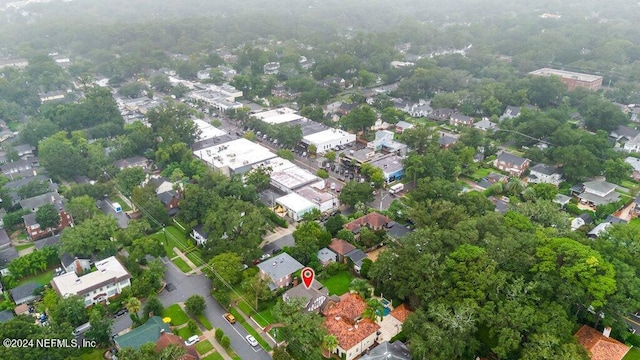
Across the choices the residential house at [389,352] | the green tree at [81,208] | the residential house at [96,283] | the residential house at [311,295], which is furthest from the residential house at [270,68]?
the residential house at [389,352]

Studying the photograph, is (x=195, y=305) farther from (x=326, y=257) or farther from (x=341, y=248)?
(x=341, y=248)

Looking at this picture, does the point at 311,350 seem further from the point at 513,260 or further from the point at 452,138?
the point at 452,138

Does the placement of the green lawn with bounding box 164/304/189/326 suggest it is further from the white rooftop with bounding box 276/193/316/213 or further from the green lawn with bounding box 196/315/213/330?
the white rooftop with bounding box 276/193/316/213

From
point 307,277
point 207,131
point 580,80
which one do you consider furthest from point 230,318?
point 580,80

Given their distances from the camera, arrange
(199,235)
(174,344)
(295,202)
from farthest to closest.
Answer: (295,202), (199,235), (174,344)

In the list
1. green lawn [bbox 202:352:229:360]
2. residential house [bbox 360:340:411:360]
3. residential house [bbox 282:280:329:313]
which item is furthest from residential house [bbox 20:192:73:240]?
residential house [bbox 360:340:411:360]

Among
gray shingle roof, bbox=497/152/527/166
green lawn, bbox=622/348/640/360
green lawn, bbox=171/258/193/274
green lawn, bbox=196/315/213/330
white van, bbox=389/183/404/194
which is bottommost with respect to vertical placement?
white van, bbox=389/183/404/194

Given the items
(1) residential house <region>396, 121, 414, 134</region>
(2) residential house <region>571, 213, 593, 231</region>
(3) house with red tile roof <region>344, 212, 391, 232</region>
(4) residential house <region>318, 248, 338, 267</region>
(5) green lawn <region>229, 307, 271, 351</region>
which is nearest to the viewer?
(5) green lawn <region>229, 307, 271, 351</region>
